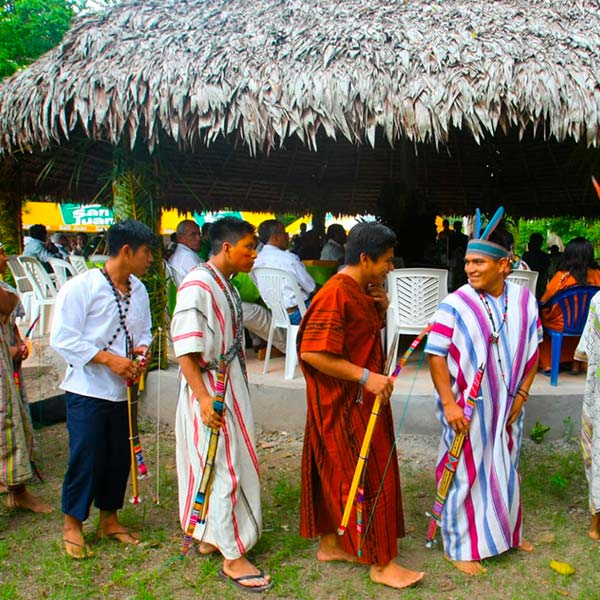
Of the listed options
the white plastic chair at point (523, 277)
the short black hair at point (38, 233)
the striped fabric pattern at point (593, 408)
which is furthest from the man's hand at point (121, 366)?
the short black hair at point (38, 233)

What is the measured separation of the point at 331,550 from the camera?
120 inches

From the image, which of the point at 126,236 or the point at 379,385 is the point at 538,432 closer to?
the point at 379,385

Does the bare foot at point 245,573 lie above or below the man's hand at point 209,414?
below

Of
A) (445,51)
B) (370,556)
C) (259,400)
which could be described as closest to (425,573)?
(370,556)

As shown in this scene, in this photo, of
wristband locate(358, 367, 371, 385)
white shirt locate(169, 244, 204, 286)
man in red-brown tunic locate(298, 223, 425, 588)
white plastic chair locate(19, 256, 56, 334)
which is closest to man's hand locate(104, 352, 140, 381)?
man in red-brown tunic locate(298, 223, 425, 588)

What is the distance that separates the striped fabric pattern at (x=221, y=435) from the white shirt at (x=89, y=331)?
1.40 feet

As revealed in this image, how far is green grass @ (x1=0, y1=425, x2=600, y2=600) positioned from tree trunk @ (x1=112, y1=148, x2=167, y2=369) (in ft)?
5.73

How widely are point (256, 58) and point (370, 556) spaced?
3854 millimetres

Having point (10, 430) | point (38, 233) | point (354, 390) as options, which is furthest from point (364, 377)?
point (38, 233)

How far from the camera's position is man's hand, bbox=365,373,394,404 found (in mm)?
2521

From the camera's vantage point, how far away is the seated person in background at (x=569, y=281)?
16.1ft

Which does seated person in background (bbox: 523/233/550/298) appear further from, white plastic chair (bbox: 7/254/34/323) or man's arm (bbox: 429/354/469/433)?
white plastic chair (bbox: 7/254/34/323)

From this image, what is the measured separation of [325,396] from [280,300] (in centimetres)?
251

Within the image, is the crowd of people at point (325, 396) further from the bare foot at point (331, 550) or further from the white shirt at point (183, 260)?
the white shirt at point (183, 260)
